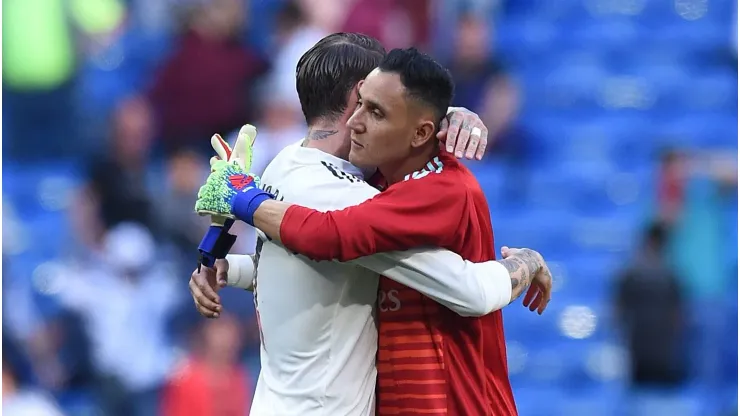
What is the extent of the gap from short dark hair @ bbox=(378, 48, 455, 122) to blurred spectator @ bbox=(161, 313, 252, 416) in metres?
3.30

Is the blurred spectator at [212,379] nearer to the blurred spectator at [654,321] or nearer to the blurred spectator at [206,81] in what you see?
the blurred spectator at [206,81]

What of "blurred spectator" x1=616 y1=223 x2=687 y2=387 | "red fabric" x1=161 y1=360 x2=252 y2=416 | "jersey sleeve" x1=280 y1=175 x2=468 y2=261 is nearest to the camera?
"jersey sleeve" x1=280 y1=175 x2=468 y2=261

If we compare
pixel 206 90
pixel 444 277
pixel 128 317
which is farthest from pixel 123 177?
pixel 444 277

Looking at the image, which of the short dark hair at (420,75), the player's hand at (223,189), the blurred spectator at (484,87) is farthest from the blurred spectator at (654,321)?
the player's hand at (223,189)

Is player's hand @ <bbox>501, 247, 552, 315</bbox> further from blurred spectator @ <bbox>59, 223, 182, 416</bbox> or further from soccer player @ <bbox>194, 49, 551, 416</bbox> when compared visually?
blurred spectator @ <bbox>59, 223, 182, 416</bbox>

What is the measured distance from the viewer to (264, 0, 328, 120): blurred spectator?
261 inches

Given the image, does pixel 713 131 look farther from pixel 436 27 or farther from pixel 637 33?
pixel 436 27

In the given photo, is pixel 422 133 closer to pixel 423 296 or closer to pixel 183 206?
pixel 423 296

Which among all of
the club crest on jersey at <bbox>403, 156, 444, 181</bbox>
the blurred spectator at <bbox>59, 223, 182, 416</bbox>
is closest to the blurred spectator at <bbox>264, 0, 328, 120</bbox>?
the blurred spectator at <bbox>59, 223, 182, 416</bbox>

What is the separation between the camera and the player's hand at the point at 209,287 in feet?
9.25

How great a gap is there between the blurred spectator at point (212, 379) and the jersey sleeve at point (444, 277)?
3.24m

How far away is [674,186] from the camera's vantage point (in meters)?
6.27

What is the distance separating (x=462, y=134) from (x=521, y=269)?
341 millimetres

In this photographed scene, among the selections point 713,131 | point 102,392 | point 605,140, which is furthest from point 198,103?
point 713,131
